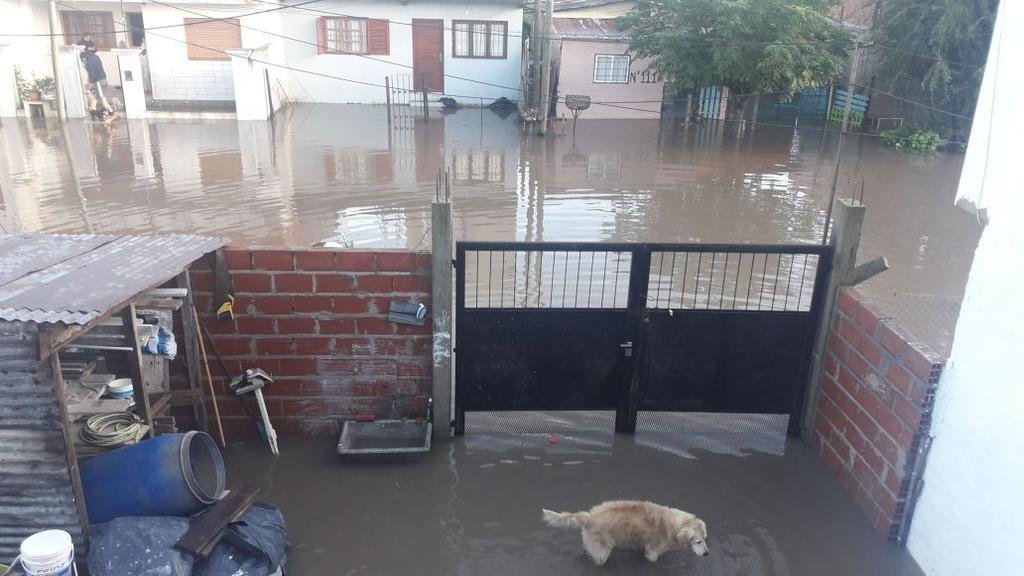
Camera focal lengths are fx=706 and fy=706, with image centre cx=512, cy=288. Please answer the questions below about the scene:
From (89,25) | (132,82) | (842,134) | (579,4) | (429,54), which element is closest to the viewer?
(842,134)

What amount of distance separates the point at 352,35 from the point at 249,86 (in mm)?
6946

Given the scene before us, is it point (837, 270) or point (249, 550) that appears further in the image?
point (837, 270)

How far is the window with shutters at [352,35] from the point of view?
26094mm

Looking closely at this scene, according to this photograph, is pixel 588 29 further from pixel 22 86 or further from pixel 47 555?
pixel 47 555

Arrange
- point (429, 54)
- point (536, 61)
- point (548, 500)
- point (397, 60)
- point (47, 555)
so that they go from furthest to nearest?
point (429, 54) < point (397, 60) < point (536, 61) < point (548, 500) < point (47, 555)

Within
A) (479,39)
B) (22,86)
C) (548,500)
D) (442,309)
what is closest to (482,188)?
(442,309)

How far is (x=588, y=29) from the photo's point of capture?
25922mm

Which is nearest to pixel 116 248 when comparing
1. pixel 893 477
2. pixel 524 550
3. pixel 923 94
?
pixel 524 550

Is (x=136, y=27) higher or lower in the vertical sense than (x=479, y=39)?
lower

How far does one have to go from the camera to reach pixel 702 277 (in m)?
9.43

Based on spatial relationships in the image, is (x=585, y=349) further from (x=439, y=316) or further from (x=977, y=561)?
(x=977, y=561)

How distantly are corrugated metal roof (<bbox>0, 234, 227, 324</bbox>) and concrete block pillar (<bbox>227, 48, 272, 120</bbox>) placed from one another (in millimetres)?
17007

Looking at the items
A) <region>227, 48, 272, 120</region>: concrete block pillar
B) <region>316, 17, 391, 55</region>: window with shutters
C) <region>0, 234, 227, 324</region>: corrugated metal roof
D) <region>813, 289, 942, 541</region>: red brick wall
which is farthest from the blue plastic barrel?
<region>316, 17, 391, 55</region>: window with shutters

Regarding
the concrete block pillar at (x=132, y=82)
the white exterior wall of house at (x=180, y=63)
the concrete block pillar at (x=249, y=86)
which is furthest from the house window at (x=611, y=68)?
the concrete block pillar at (x=132, y=82)
